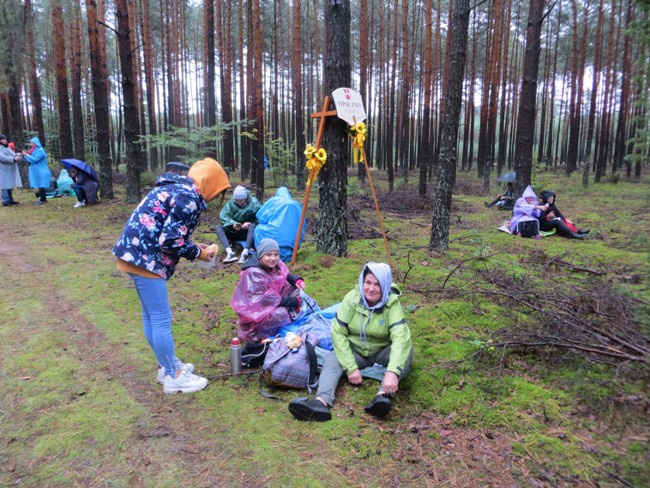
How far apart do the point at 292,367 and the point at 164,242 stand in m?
1.37

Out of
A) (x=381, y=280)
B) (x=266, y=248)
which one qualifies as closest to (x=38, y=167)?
(x=266, y=248)

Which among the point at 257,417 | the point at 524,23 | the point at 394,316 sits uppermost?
the point at 524,23

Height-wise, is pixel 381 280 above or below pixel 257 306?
above

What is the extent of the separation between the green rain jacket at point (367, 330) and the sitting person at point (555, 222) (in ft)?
22.8

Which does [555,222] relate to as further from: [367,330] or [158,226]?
[158,226]

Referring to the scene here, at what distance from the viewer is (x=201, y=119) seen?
126 feet

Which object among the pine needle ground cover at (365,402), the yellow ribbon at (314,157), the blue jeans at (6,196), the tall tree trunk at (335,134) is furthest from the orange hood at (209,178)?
the blue jeans at (6,196)

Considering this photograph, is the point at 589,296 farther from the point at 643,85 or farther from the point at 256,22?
the point at 256,22

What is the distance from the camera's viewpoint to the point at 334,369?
3195 millimetres

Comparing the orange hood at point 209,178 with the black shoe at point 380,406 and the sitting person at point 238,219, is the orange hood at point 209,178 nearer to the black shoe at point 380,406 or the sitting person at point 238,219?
the black shoe at point 380,406

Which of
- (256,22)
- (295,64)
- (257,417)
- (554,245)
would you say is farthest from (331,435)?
(295,64)

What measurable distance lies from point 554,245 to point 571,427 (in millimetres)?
6083

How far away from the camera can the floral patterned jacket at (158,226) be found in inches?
112

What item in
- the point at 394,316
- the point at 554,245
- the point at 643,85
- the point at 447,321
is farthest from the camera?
the point at 554,245
